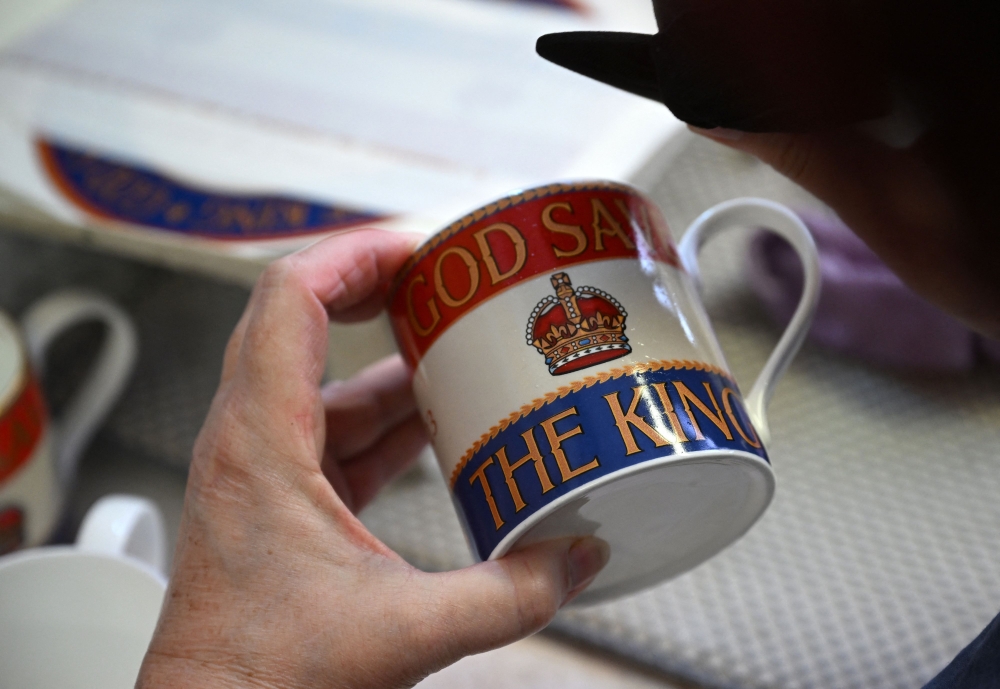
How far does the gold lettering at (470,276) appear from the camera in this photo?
0.27 m

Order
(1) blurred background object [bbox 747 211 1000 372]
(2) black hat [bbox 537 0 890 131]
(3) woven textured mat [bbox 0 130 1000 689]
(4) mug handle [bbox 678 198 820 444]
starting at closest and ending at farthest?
(2) black hat [bbox 537 0 890 131]
(4) mug handle [bbox 678 198 820 444]
(3) woven textured mat [bbox 0 130 1000 689]
(1) blurred background object [bbox 747 211 1000 372]

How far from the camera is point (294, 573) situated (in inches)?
10.0

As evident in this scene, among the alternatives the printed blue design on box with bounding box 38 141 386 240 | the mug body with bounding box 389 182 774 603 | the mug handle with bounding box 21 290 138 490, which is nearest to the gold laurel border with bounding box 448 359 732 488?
the mug body with bounding box 389 182 774 603

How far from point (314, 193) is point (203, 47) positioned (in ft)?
0.69

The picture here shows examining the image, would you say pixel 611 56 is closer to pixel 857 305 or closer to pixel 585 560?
pixel 585 560

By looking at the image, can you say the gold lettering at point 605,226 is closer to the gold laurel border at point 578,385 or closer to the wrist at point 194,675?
the gold laurel border at point 578,385

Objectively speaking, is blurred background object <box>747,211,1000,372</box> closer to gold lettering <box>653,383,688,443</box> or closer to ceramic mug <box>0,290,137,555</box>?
gold lettering <box>653,383,688,443</box>

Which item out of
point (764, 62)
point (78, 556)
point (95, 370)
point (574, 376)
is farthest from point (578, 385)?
point (95, 370)

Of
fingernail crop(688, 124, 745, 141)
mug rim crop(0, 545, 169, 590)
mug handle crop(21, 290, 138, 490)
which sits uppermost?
fingernail crop(688, 124, 745, 141)

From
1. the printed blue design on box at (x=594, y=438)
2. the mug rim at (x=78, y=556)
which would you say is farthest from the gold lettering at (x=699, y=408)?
the mug rim at (x=78, y=556)

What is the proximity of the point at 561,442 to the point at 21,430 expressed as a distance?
15.2 inches

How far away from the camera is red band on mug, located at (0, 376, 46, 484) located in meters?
0.47

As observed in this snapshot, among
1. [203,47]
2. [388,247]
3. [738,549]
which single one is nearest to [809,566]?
[738,549]

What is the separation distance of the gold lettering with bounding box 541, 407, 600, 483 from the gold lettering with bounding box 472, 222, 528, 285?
0.05 metres
